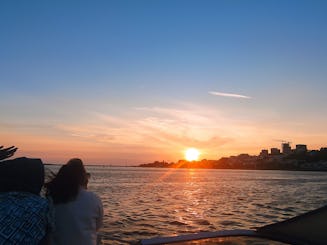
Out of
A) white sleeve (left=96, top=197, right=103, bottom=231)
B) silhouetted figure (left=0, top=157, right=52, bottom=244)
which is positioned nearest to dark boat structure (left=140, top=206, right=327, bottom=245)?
white sleeve (left=96, top=197, right=103, bottom=231)

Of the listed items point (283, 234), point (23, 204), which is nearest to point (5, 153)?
point (23, 204)

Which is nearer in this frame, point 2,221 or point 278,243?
point 2,221

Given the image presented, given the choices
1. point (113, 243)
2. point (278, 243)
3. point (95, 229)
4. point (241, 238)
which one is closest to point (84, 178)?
point (95, 229)

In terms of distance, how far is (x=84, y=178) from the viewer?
207 inches

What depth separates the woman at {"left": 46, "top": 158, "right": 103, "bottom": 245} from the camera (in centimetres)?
512

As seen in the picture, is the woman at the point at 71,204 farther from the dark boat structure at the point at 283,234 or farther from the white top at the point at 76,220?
the dark boat structure at the point at 283,234

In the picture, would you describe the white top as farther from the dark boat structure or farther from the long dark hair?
Answer: the dark boat structure

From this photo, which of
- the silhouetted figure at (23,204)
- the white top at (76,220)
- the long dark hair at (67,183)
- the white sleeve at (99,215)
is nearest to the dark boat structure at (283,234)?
the white sleeve at (99,215)

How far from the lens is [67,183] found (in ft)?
16.8

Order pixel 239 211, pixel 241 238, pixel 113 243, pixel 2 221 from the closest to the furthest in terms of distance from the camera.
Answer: pixel 2 221 < pixel 241 238 < pixel 113 243 < pixel 239 211

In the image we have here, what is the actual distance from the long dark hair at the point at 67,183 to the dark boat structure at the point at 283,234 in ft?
3.65

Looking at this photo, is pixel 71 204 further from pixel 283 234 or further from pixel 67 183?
pixel 283 234

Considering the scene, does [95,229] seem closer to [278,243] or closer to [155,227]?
[278,243]

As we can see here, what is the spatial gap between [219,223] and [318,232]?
19889 millimetres
